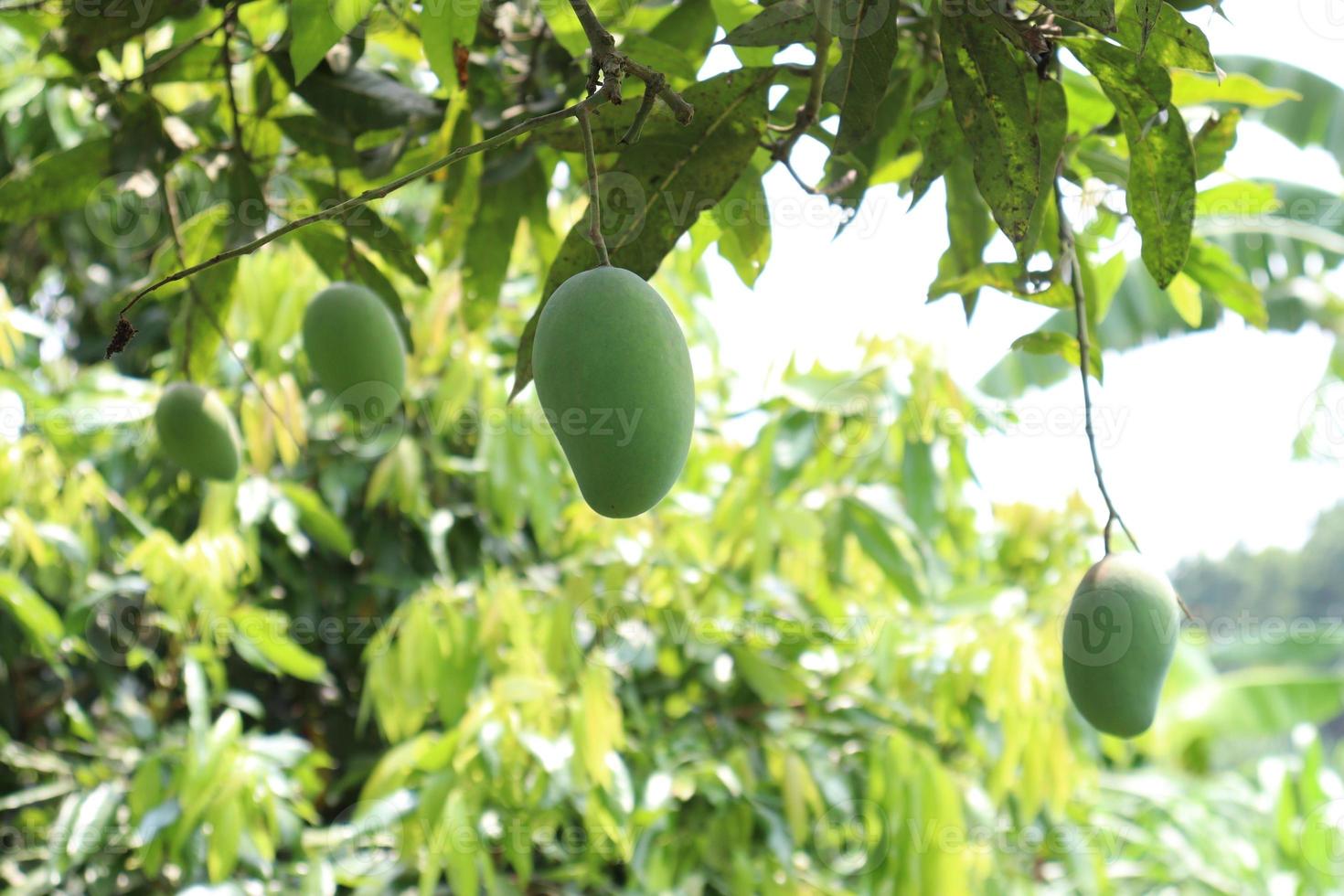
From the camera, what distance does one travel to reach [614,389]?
0.62 meters

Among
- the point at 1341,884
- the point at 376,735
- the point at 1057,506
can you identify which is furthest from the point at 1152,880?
the point at 376,735

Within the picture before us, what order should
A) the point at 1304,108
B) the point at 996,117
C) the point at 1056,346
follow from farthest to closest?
the point at 1304,108
the point at 1056,346
the point at 996,117

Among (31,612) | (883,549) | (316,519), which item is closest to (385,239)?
(31,612)

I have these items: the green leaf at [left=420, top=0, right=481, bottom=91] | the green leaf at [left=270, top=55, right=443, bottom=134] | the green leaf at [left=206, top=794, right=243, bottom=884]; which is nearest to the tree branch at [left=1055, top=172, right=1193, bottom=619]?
the green leaf at [left=420, top=0, right=481, bottom=91]

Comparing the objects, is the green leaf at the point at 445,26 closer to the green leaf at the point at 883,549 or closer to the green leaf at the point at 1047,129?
the green leaf at the point at 1047,129

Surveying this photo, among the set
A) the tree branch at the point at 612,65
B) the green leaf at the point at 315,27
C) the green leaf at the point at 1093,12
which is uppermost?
the green leaf at the point at 1093,12

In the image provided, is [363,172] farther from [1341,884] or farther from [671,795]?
[1341,884]

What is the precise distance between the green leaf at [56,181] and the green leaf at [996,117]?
825 mm

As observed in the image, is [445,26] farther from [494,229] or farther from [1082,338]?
[1082,338]

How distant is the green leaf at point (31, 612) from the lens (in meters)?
1.49

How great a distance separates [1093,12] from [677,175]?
1.07 feet

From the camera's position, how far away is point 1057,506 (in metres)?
2.50

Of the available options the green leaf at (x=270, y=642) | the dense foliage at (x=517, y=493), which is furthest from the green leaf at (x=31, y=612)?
the green leaf at (x=270, y=642)

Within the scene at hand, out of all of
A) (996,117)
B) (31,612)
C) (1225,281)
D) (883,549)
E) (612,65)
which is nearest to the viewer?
(612,65)
